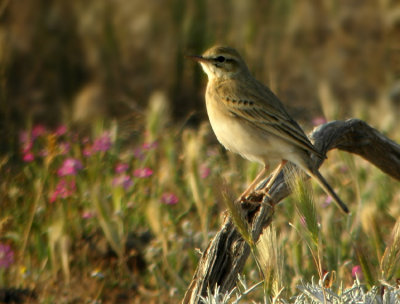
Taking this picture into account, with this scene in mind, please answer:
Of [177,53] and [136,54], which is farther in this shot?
[136,54]

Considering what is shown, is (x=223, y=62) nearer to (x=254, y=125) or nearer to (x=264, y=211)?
(x=254, y=125)

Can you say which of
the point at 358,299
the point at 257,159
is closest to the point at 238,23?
the point at 257,159

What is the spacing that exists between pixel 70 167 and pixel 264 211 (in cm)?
190

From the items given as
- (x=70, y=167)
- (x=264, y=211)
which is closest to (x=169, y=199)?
(x=70, y=167)

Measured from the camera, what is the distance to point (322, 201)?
185 inches

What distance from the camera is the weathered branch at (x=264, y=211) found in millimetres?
2672

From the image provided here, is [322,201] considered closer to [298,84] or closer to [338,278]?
[338,278]

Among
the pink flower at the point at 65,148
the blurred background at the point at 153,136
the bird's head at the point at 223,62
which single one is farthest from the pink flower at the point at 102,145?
the bird's head at the point at 223,62

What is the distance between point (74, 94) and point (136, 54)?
114 cm

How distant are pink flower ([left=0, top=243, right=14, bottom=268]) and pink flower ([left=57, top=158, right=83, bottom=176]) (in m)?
0.58

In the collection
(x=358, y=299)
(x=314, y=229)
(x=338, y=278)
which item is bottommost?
(x=338, y=278)

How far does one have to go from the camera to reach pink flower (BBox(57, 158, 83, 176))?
4465 millimetres

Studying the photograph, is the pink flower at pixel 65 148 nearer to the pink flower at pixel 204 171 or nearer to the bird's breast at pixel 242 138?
the pink flower at pixel 204 171

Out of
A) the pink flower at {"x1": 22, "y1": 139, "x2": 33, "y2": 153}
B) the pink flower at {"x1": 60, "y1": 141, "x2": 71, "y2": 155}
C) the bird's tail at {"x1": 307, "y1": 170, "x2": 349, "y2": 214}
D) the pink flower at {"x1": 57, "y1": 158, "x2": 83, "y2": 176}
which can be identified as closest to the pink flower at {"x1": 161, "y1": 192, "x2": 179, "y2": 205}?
the pink flower at {"x1": 57, "y1": 158, "x2": 83, "y2": 176}
